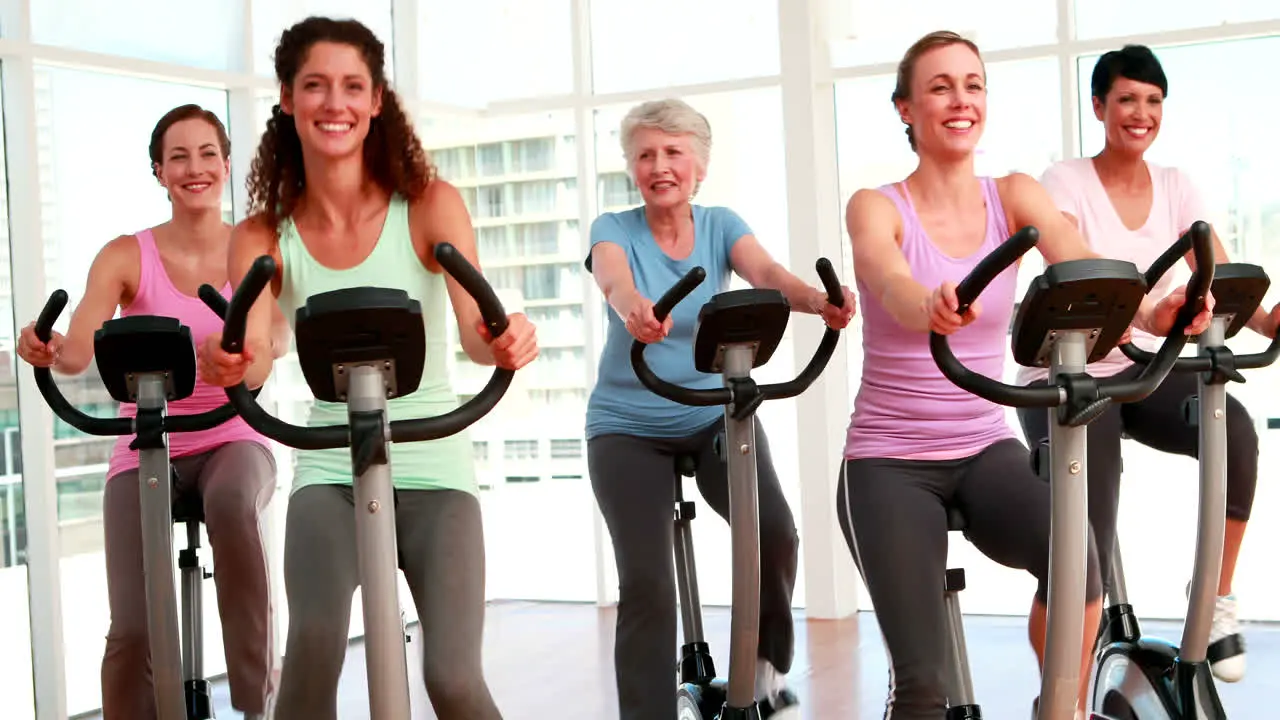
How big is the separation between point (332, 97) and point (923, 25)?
3532 mm

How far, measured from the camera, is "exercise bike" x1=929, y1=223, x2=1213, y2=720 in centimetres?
202

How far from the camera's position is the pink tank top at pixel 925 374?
8.90 feet

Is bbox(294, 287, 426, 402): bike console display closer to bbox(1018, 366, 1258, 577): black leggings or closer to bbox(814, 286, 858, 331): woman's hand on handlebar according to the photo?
bbox(814, 286, 858, 331): woman's hand on handlebar

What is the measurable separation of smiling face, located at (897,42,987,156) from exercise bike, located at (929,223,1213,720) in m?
0.68

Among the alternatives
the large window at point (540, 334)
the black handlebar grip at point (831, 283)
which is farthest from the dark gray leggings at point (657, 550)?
the large window at point (540, 334)

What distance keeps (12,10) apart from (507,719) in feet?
8.73

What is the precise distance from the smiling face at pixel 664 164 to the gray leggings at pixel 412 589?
3.82 feet

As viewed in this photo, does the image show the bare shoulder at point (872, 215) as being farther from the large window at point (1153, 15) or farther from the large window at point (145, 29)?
the large window at point (145, 29)

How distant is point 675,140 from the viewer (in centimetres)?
341

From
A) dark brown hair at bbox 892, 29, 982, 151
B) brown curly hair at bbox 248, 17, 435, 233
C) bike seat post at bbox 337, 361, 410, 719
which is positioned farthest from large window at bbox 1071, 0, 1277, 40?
bike seat post at bbox 337, 361, 410, 719

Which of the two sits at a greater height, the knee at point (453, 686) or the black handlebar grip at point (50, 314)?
the black handlebar grip at point (50, 314)

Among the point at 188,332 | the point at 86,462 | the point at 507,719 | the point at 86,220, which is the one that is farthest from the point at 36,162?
the point at 507,719

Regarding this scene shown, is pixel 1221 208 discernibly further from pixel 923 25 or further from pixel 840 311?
pixel 840 311

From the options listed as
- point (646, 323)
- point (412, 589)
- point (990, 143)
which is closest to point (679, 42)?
point (990, 143)
